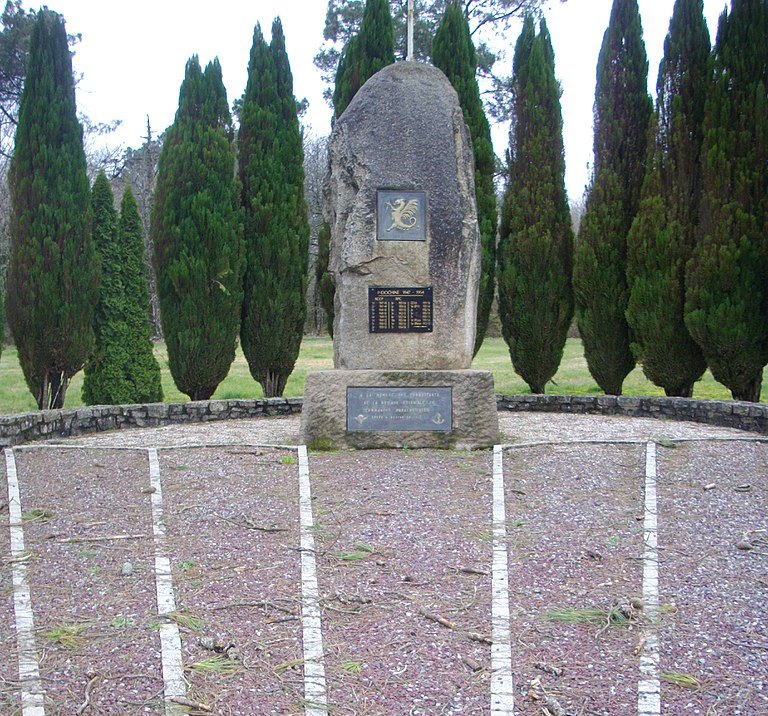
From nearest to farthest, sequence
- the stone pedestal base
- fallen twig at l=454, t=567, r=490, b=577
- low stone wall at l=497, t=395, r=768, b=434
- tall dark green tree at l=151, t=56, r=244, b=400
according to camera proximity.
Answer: fallen twig at l=454, t=567, r=490, b=577, the stone pedestal base, low stone wall at l=497, t=395, r=768, b=434, tall dark green tree at l=151, t=56, r=244, b=400

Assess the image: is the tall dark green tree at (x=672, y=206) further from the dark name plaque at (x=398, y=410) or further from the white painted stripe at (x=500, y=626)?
the white painted stripe at (x=500, y=626)

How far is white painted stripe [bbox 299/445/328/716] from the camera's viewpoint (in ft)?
8.36

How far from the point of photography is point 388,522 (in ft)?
15.0

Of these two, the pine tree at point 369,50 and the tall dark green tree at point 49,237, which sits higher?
the pine tree at point 369,50

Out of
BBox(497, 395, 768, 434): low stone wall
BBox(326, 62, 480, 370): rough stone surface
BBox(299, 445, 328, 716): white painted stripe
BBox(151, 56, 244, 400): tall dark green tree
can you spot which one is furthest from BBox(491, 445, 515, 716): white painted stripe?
BBox(151, 56, 244, 400): tall dark green tree

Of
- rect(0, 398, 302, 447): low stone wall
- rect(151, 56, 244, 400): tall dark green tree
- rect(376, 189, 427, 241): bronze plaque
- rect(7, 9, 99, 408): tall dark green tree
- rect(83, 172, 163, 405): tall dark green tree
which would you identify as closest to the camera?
rect(376, 189, 427, 241): bronze plaque

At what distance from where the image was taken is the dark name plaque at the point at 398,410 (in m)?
7.04

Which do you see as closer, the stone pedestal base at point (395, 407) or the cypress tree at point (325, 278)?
the stone pedestal base at point (395, 407)

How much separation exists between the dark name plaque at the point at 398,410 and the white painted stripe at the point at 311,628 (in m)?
2.19

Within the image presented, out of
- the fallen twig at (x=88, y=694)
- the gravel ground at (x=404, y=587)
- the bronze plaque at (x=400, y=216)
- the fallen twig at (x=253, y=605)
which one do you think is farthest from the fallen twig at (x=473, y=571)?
the bronze plaque at (x=400, y=216)

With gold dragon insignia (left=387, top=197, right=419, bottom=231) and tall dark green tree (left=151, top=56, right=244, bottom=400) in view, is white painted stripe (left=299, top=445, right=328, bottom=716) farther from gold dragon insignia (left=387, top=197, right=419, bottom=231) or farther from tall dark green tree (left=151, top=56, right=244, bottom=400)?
tall dark green tree (left=151, top=56, right=244, bottom=400)

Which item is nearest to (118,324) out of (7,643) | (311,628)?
(7,643)

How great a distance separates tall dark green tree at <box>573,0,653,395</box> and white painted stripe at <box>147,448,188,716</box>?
306 inches

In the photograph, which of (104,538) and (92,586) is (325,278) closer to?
(104,538)
